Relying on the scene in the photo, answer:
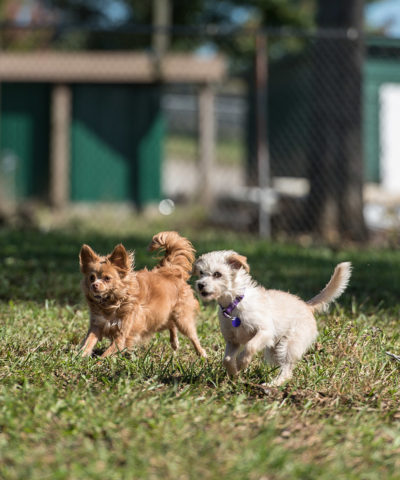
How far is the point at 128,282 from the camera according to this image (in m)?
4.05

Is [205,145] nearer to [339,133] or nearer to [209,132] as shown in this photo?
[209,132]

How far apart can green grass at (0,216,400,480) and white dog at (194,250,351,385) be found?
123mm

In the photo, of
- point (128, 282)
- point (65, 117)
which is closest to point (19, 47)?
point (65, 117)

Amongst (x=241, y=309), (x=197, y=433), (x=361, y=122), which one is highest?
(x=361, y=122)

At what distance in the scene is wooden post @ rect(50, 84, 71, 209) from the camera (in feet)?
42.1

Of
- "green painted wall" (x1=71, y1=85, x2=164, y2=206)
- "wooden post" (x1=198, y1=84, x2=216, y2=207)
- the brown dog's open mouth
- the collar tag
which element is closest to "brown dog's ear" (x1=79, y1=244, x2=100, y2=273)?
the brown dog's open mouth

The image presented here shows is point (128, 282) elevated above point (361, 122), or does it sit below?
below

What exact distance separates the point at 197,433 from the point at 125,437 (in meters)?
0.31

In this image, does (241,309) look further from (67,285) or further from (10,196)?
(10,196)

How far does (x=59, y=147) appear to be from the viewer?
42.5 feet

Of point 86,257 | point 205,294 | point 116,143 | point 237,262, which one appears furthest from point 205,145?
point 205,294

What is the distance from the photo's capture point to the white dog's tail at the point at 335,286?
153 inches

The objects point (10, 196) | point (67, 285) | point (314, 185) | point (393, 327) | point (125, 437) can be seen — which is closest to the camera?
point (125, 437)

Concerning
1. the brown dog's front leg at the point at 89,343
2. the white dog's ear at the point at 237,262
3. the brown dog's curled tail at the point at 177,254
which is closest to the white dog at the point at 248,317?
the white dog's ear at the point at 237,262
